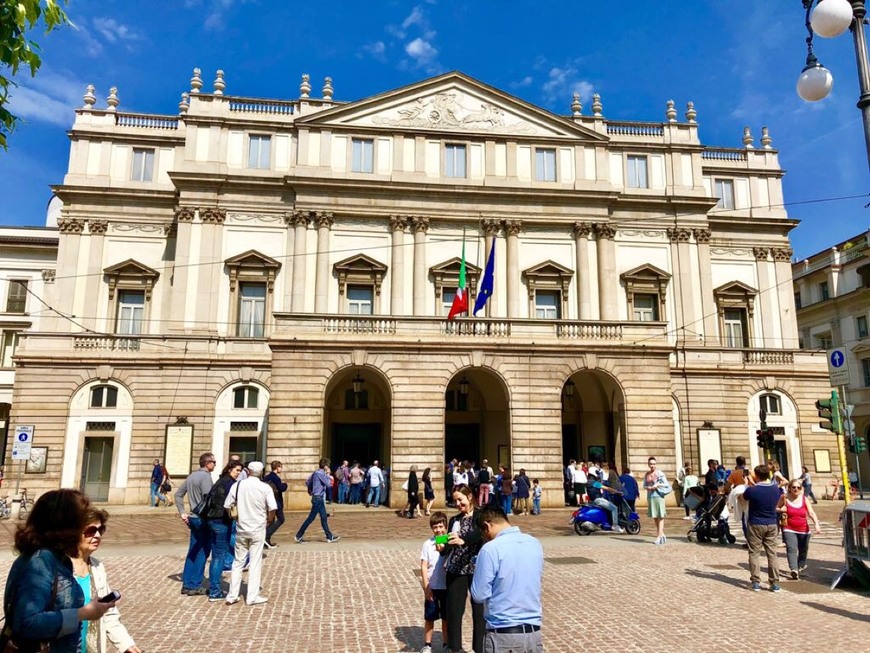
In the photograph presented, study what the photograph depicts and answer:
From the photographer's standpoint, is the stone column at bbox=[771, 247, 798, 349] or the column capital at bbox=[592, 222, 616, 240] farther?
the stone column at bbox=[771, 247, 798, 349]

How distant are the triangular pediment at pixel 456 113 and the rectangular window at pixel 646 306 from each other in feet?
27.1

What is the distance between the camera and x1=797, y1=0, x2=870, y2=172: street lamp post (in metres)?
8.36

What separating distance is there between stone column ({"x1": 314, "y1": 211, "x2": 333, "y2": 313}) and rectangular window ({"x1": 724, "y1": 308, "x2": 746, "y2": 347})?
20265mm

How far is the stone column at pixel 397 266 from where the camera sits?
3039cm

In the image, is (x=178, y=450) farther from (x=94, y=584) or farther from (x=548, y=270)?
(x=94, y=584)

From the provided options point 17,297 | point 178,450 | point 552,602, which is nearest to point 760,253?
point 178,450

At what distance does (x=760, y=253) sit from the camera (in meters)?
35.0

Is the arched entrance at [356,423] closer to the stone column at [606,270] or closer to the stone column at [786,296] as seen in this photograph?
the stone column at [606,270]

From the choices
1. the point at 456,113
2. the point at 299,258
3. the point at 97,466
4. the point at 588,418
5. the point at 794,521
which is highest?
the point at 456,113

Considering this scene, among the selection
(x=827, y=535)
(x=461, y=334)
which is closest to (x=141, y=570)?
(x=461, y=334)

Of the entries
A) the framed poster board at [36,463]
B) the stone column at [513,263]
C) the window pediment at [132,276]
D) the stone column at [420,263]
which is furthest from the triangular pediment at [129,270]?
the stone column at [513,263]

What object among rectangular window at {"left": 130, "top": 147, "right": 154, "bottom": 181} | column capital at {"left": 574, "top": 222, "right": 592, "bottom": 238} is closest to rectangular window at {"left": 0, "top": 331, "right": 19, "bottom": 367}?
rectangular window at {"left": 130, "top": 147, "right": 154, "bottom": 181}

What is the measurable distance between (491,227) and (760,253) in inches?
588

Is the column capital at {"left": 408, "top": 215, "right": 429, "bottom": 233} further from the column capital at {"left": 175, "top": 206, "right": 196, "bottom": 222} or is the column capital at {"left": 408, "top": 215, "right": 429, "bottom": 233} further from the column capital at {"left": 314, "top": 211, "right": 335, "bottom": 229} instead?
the column capital at {"left": 175, "top": 206, "right": 196, "bottom": 222}
